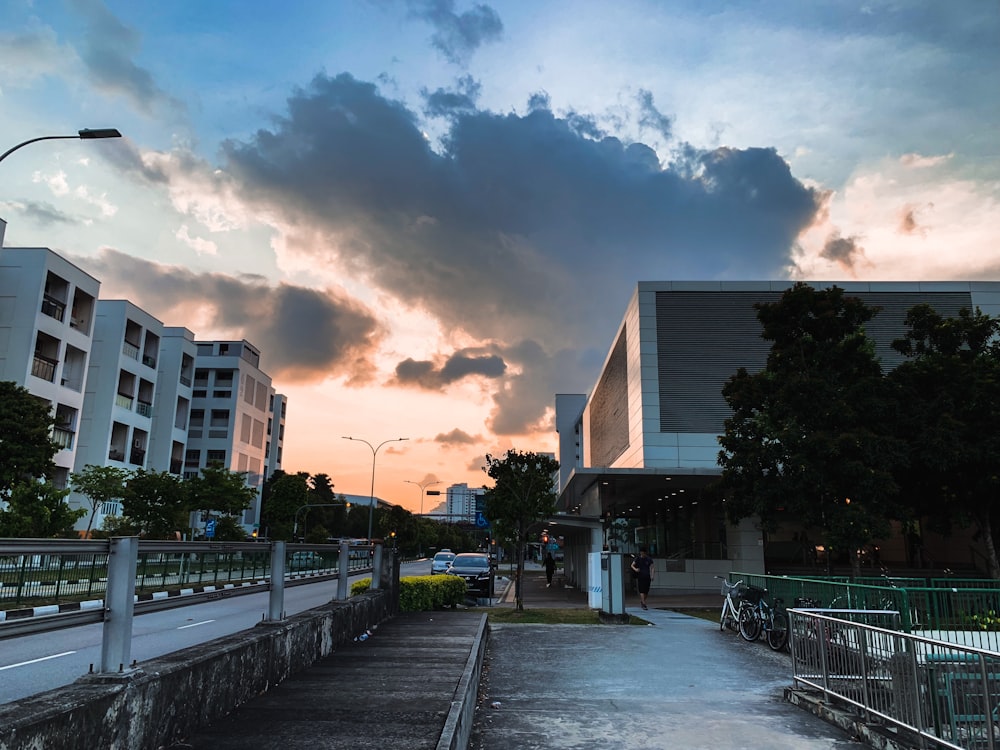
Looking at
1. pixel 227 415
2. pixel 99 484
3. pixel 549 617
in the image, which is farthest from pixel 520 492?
pixel 227 415

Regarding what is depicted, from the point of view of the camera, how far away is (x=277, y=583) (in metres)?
8.50

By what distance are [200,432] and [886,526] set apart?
2827 inches

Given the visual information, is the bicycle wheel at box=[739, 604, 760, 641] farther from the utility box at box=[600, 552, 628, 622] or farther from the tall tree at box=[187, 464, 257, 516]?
the tall tree at box=[187, 464, 257, 516]

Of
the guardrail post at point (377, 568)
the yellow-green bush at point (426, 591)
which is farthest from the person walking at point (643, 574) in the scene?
the guardrail post at point (377, 568)

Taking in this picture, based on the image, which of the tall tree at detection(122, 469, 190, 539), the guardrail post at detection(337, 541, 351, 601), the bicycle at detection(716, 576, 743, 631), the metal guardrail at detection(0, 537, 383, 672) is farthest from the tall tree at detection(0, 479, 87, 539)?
the bicycle at detection(716, 576, 743, 631)

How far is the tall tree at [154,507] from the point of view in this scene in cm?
4266

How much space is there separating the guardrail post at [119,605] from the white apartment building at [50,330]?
3944 centimetres

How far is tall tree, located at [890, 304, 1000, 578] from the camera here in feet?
71.5

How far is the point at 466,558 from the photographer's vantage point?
30.0 meters

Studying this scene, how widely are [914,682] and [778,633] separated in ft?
27.4

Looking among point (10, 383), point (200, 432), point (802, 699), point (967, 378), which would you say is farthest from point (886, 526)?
point (200, 432)

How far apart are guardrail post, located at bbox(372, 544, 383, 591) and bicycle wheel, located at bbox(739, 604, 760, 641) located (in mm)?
7925

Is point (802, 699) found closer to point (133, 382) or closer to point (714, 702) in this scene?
point (714, 702)

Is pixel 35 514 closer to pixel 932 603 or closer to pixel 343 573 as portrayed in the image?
pixel 343 573
